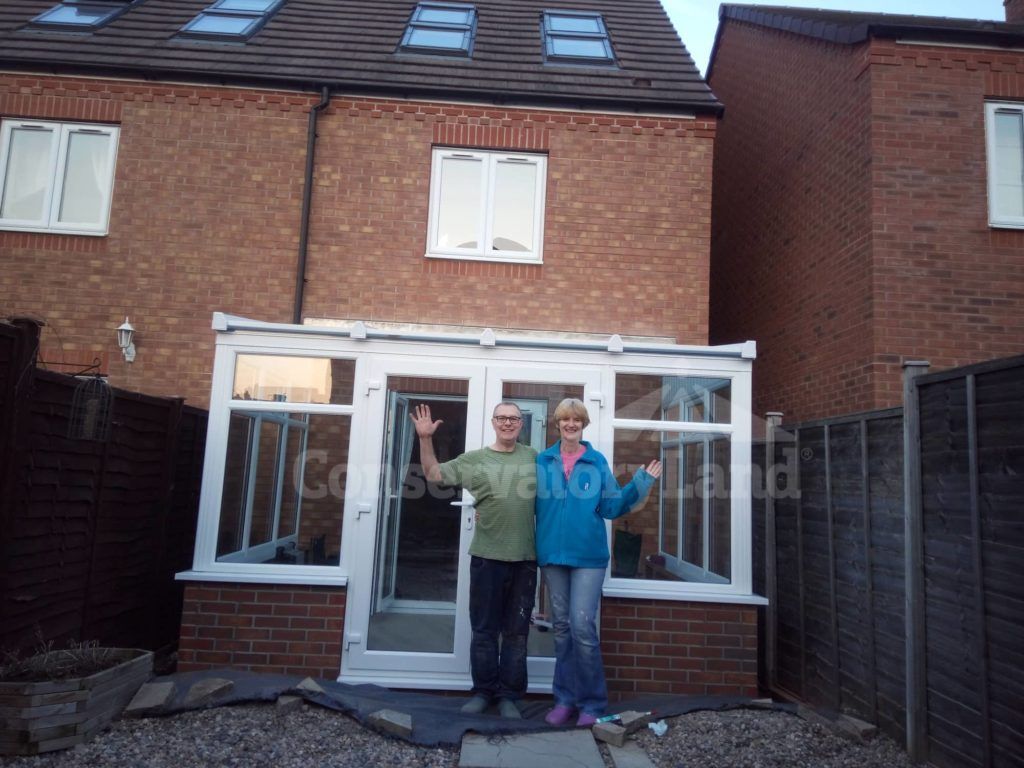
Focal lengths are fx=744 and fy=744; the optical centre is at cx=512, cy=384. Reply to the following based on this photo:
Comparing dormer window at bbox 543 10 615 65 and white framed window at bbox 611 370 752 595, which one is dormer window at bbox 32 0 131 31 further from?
white framed window at bbox 611 370 752 595

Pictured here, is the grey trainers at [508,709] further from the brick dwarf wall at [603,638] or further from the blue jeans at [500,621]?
the brick dwarf wall at [603,638]

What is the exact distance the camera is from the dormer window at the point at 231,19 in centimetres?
828

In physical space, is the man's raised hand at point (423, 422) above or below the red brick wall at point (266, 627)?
above

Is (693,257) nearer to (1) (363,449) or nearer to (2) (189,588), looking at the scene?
(1) (363,449)

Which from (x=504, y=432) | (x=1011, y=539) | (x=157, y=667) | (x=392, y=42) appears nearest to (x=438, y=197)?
(x=392, y=42)

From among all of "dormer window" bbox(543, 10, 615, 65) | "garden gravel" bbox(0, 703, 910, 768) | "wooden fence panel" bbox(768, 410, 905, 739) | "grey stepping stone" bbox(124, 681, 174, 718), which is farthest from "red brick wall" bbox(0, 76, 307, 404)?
"wooden fence panel" bbox(768, 410, 905, 739)

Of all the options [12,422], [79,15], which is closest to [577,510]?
[12,422]

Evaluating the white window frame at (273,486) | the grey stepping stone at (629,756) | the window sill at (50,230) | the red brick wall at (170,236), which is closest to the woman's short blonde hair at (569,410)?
the grey stepping stone at (629,756)

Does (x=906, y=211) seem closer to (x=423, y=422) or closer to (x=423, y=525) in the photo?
(x=423, y=422)

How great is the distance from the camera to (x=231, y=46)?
8039 mm

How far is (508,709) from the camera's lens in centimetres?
439

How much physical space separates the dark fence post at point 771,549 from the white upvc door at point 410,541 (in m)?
2.33

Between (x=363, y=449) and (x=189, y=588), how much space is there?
1425 millimetres

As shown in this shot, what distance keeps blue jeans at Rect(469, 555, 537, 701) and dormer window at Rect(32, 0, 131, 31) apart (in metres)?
7.82
